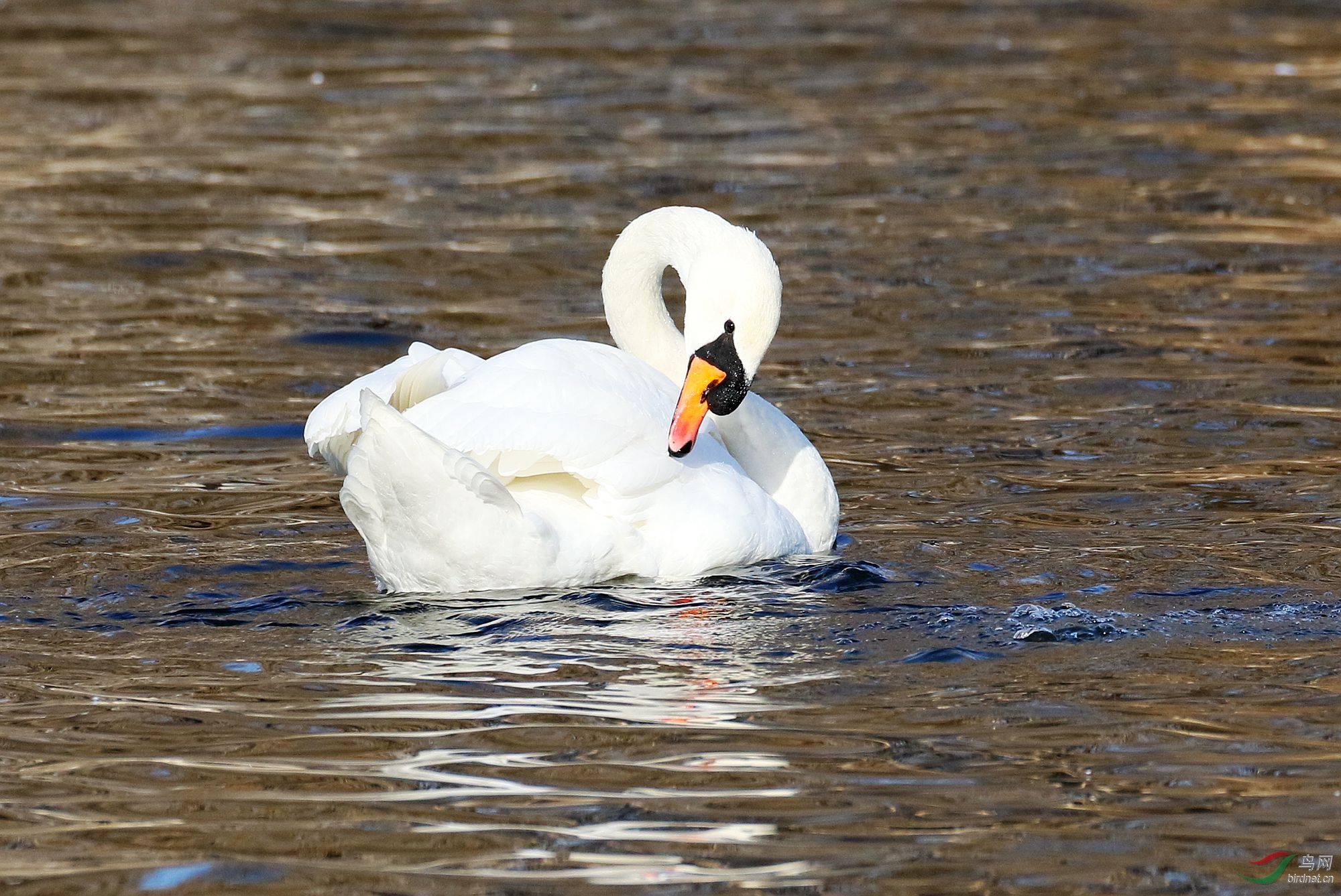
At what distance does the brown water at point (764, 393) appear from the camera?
4.56 meters

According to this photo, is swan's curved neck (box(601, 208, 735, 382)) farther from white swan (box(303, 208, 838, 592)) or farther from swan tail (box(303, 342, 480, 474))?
swan tail (box(303, 342, 480, 474))

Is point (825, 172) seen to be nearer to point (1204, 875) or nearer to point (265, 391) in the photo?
point (265, 391)

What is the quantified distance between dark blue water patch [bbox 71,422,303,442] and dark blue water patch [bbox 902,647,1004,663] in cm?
412

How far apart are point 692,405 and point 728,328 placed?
11.5 inches

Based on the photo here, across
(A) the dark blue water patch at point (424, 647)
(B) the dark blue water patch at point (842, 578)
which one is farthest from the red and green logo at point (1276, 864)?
(A) the dark blue water patch at point (424, 647)

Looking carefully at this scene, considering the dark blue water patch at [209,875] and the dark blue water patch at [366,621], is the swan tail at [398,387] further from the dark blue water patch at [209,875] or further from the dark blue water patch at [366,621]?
the dark blue water patch at [209,875]

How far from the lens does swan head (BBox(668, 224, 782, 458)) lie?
21.1 feet

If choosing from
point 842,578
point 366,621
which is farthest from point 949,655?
point 366,621

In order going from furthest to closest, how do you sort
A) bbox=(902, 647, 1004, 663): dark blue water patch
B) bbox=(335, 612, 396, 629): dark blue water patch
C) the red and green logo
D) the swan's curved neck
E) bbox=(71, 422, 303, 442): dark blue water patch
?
1. bbox=(71, 422, 303, 442): dark blue water patch
2. the swan's curved neck
3. bbox=(335, 612, 396, 629): dark blue water patch
4. bbox=(902, 647, 1004, 663): dark blue water patch
5. the red and green logo

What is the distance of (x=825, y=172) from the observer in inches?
558

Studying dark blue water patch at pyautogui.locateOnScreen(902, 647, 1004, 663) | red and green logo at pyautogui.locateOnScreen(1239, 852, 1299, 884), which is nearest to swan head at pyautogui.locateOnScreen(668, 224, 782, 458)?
dark blue water patch at pyautogui.locateOnScreen(902, 647, 1004, 663)

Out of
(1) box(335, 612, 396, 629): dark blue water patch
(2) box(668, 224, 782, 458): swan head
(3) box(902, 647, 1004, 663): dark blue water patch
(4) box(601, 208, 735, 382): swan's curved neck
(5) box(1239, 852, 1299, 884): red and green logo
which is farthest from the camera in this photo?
(4) box(601, 208, 735, 382): swan's curved neck

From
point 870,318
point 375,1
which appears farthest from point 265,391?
point 375,1

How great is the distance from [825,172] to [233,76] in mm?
5760
